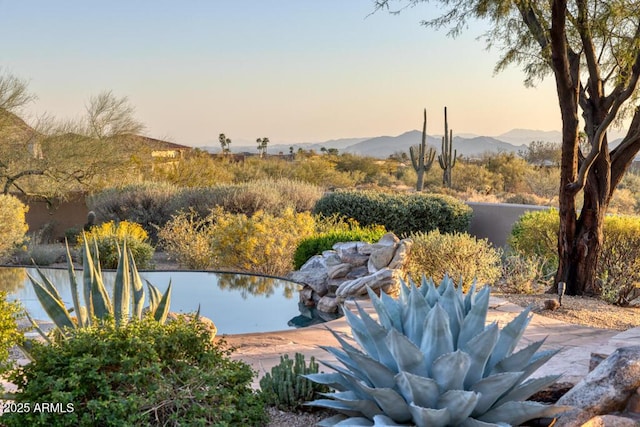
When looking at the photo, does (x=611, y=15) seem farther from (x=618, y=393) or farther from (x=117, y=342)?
(x=117, y=342)

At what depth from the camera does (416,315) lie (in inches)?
130

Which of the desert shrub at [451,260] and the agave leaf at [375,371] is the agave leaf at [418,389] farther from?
the desert shrub at [451,260]

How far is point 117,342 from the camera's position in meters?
3.46

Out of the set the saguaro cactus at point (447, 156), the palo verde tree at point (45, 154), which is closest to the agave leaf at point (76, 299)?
the palo verde tree at point (45, 154)

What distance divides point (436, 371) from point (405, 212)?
11.3 meters

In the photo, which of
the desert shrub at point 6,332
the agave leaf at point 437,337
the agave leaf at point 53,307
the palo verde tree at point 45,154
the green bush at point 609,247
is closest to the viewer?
the agave leaf at point 437,337

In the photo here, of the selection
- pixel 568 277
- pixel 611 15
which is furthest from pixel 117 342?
pixel 611 15

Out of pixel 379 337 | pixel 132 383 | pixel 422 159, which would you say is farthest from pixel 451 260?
pixel 422 159

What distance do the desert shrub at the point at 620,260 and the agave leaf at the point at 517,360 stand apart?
6.23 meters

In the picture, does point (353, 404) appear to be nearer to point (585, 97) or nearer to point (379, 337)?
point (379, 337)

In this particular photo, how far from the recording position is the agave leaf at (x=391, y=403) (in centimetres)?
297

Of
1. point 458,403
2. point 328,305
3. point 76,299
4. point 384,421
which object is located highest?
point 76,299

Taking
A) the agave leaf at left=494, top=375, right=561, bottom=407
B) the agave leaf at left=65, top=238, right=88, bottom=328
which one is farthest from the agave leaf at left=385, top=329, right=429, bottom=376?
the agave leaf at left=65, top=238, right=88, bottom=328

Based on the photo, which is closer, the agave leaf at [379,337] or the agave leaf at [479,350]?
the agave leaf at [479,350]
